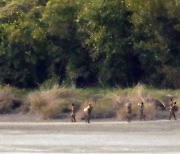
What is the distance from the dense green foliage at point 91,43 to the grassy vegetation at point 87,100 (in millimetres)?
1508

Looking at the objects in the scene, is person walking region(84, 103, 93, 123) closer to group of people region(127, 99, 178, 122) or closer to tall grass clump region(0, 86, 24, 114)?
group of people region(127, 99, 178, 122)

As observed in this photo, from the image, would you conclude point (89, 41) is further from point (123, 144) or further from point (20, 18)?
point (123, 144)

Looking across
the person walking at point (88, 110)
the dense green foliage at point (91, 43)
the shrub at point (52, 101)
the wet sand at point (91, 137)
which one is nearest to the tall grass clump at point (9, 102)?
the shrub at point (52, 101)

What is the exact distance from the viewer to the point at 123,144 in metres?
27.6

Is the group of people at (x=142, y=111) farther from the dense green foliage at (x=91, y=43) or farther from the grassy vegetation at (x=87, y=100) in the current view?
the dense green foliage at (x=91, y=43)

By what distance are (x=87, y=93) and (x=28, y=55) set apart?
4.00 m

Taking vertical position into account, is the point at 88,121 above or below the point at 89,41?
below

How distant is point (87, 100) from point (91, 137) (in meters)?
6.33

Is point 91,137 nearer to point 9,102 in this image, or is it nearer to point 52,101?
point 52,101

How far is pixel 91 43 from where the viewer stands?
128ft

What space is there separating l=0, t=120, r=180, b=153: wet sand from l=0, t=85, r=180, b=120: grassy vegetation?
1176mm

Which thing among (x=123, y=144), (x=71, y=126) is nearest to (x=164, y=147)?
(x=123, y=144)

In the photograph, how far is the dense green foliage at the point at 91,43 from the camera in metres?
38.1

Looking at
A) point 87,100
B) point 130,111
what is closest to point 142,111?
point 130,111
